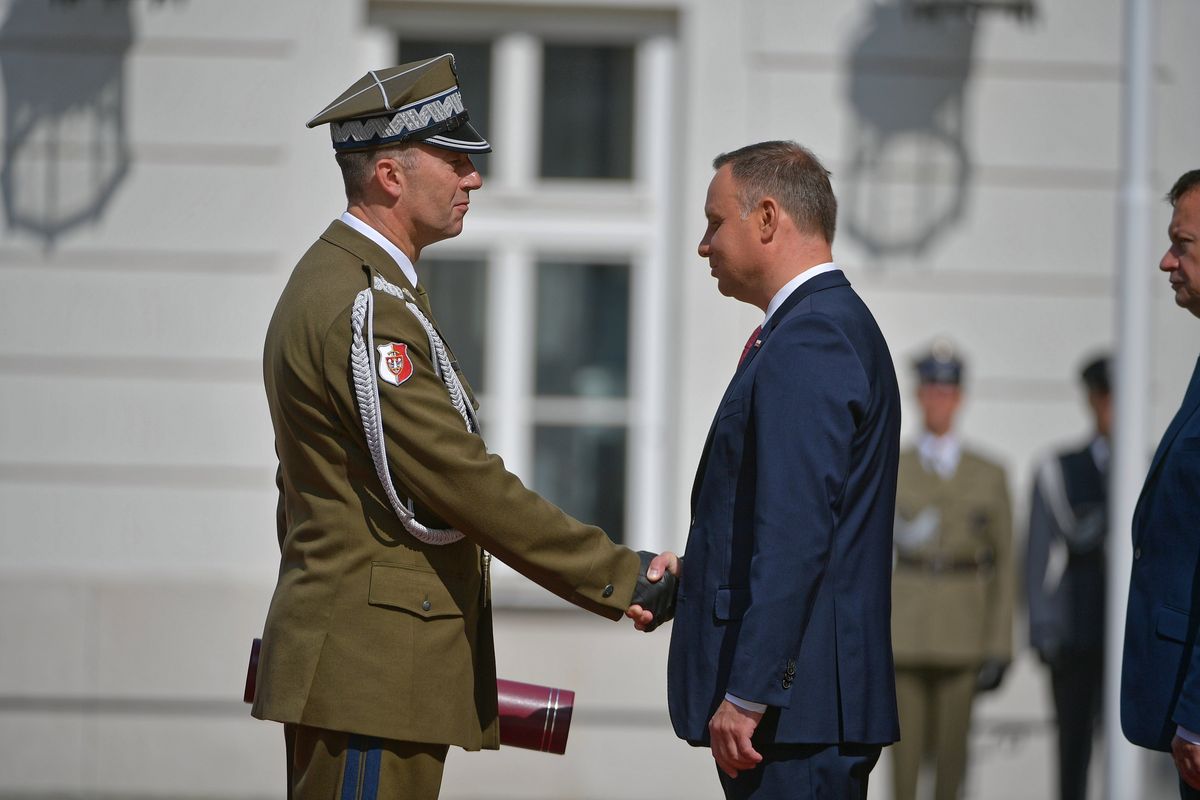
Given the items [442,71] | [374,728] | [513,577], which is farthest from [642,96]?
[374,728]

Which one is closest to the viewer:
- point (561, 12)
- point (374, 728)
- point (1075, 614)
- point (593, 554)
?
point (374, 728)

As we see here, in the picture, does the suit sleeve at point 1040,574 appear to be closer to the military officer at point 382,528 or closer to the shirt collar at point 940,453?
the shirt collar at point 940,453

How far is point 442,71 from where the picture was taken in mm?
3053

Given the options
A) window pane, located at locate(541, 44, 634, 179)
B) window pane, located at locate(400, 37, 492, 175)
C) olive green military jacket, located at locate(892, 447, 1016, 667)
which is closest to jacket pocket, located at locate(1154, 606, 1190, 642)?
olive green military jacket, located at locate(892, 447, 1016, 667)

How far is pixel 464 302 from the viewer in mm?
6273

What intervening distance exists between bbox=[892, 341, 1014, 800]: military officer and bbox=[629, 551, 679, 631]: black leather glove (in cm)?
275

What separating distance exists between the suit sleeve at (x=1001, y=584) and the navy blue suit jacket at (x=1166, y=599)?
2714mm

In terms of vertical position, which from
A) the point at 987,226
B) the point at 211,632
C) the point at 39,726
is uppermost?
the point at 987,226

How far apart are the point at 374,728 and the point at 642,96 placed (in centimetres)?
402

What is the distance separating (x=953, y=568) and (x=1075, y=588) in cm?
53

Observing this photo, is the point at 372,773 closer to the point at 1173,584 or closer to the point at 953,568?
the point at 1173,584

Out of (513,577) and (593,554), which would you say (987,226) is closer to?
(513,577)

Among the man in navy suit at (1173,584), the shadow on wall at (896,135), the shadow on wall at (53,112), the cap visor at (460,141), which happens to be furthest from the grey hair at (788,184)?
the shadow on wall at (53,112)

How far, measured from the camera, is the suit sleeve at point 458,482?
9.05 ft
